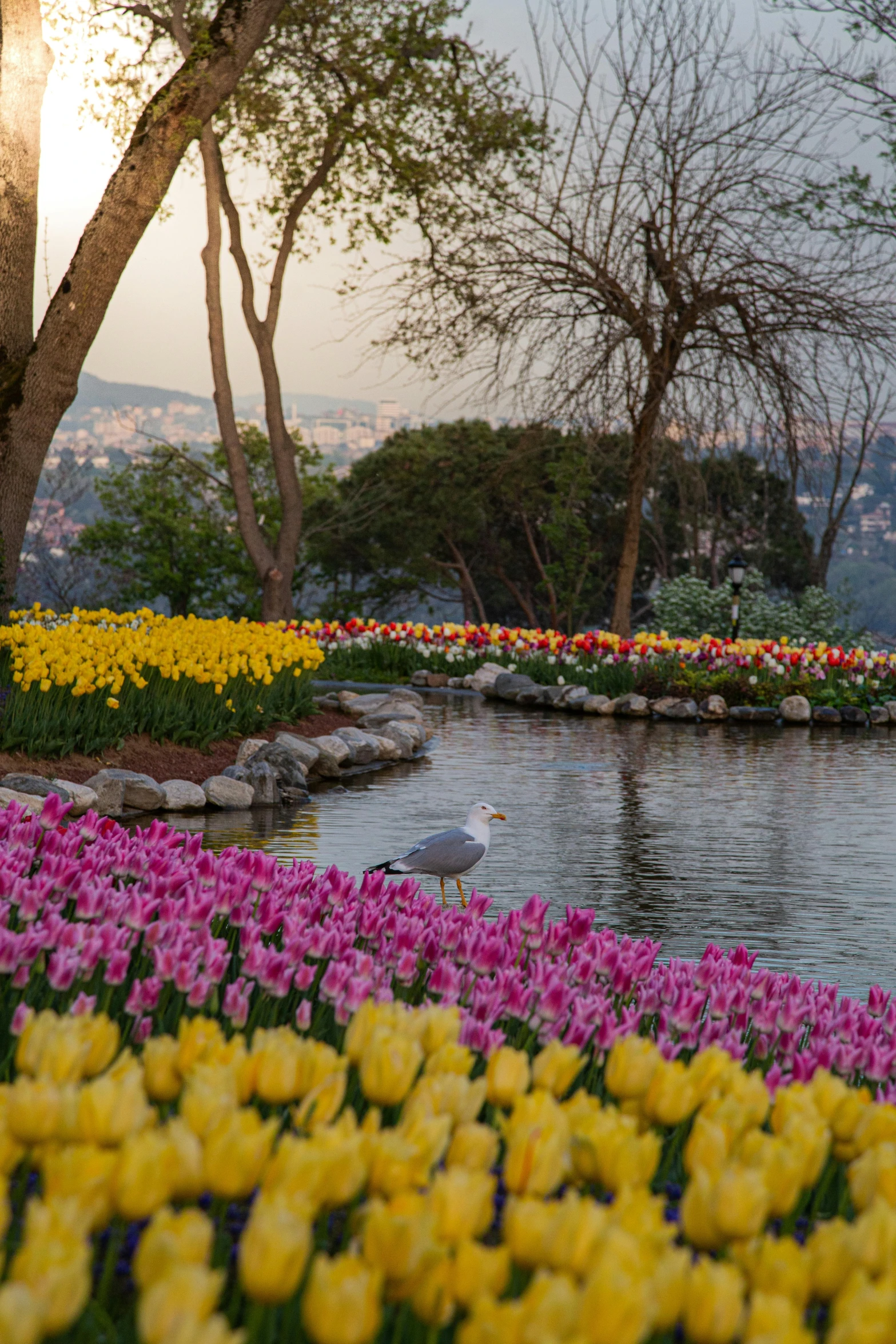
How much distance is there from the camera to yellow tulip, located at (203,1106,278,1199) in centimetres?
159

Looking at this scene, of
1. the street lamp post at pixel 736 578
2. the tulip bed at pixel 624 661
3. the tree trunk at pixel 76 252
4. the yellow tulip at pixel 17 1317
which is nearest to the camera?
A: the yellow tulip at pixel 17 1317

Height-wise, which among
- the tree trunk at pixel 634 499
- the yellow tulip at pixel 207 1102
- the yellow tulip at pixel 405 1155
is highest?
the tree trunk at pixel 634 499

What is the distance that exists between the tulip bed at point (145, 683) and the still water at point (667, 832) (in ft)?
4.36

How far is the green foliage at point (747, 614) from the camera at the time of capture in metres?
27.3

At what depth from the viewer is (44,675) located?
9633 mm

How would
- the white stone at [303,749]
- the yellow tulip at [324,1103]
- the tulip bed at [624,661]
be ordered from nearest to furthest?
1. the yellow tulip at [324,1103]
2. the white stone at [303,749]
3. the tulip bed at [624,661]

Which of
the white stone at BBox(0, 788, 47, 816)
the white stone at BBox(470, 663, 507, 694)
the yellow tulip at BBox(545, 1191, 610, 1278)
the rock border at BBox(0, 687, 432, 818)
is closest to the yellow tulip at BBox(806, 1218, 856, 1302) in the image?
the yellow tulip at BBox(545, 1191, 610, 1278)

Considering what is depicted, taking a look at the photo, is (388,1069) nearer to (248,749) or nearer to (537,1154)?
(537,1154)

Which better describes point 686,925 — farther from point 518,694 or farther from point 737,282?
point 737,282

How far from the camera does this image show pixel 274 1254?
1388 mm

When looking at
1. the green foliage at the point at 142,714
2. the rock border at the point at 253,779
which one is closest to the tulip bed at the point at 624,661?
the rock border at the point at 253,779

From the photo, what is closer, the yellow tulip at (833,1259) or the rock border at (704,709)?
the yellow tulip at (833,1259)

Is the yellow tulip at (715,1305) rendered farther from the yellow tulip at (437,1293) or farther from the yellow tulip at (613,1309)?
the yellow tulip at (437,1293)

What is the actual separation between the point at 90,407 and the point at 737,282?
44265 millimetres
